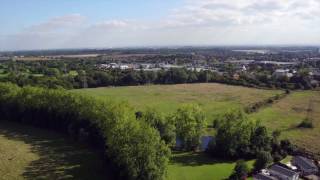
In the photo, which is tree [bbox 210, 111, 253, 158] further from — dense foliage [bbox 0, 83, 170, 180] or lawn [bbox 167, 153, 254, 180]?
dense foliage [bbox 0, 83, 170, 180]

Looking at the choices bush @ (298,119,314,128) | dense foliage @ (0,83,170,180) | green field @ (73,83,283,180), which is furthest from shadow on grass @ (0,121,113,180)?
bush @ (298,119,314,128)

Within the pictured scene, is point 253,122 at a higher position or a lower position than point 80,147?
higher

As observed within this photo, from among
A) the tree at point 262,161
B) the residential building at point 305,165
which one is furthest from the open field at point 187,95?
the tree at point 262,161

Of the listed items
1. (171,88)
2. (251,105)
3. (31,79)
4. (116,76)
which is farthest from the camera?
(116,76)

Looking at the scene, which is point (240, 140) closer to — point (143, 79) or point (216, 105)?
point (216, 105)

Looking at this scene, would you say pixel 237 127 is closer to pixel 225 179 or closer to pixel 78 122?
pixel 225 179

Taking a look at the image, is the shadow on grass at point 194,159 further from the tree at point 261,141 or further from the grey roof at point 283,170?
the grey roof at point 283,170

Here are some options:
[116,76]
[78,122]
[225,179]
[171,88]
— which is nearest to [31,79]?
[116,76]

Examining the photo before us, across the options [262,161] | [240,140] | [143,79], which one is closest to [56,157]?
[240,140]
